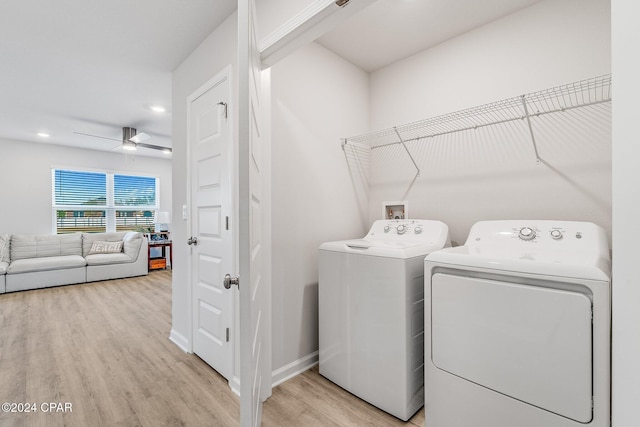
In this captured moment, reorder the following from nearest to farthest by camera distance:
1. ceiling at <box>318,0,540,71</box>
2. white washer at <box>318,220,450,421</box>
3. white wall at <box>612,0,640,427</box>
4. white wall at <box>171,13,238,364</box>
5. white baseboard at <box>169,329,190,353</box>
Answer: white wall at <box>612,0,640,427</box>
white washer at <box>318,220,450,421</box>
ceiling at <box>318,0,540,71</box>
white wall at <box>171,13,238,364</box>
white baseboard at <box>169,329,190,353</box>

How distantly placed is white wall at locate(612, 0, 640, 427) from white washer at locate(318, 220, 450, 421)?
0.95 metres

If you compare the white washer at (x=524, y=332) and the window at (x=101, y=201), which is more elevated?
the window at (x=101, y=201)

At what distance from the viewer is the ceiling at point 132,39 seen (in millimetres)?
1873

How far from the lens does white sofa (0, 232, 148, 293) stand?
4.24m

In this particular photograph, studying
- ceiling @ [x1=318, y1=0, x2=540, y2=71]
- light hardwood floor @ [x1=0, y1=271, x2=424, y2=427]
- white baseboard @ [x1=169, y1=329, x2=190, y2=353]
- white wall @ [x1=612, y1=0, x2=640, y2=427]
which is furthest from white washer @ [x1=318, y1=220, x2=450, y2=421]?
ceiling @ [x1=318, y1=0, x2=540, y2=71]

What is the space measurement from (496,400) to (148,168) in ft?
23.6

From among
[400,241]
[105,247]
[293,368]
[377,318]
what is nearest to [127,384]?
[293,368]

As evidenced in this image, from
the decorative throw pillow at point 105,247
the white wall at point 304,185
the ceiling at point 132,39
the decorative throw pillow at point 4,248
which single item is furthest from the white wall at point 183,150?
the decorative throw pillow at point 4,248

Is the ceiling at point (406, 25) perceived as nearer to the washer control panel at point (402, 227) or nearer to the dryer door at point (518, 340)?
the washer control panel at point (402, 227)

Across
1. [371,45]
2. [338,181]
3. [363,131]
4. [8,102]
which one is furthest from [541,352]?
[8,102]

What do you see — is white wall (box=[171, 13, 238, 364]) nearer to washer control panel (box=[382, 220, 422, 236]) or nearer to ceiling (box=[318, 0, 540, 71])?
ceiling (box=[318, 0, 540, 71])

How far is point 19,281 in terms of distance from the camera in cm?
418

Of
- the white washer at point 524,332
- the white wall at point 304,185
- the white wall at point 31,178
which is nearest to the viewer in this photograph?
the white washer at point 524,332

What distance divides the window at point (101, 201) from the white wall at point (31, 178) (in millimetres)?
143
